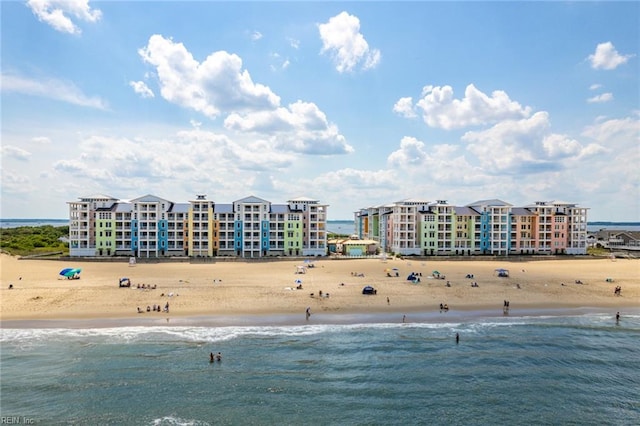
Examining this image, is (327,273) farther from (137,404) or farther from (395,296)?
(137,404)

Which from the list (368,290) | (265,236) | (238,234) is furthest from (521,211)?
(238,234)

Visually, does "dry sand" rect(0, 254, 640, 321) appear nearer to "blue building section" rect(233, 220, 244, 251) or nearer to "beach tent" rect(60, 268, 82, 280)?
"beach tent" rect(60, 268, 82, 280)

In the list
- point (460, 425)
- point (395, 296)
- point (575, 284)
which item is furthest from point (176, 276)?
point (575, 284)

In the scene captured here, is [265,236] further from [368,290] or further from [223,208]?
[368,290]

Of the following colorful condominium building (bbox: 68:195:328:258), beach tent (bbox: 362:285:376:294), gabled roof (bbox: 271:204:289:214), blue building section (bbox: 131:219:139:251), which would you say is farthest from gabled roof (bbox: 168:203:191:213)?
beach tent (bbox: 362:285:376:294)

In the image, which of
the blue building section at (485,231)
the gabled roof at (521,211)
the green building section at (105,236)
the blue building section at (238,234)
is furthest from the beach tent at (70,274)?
Result: the gabled roof at (521,211)
